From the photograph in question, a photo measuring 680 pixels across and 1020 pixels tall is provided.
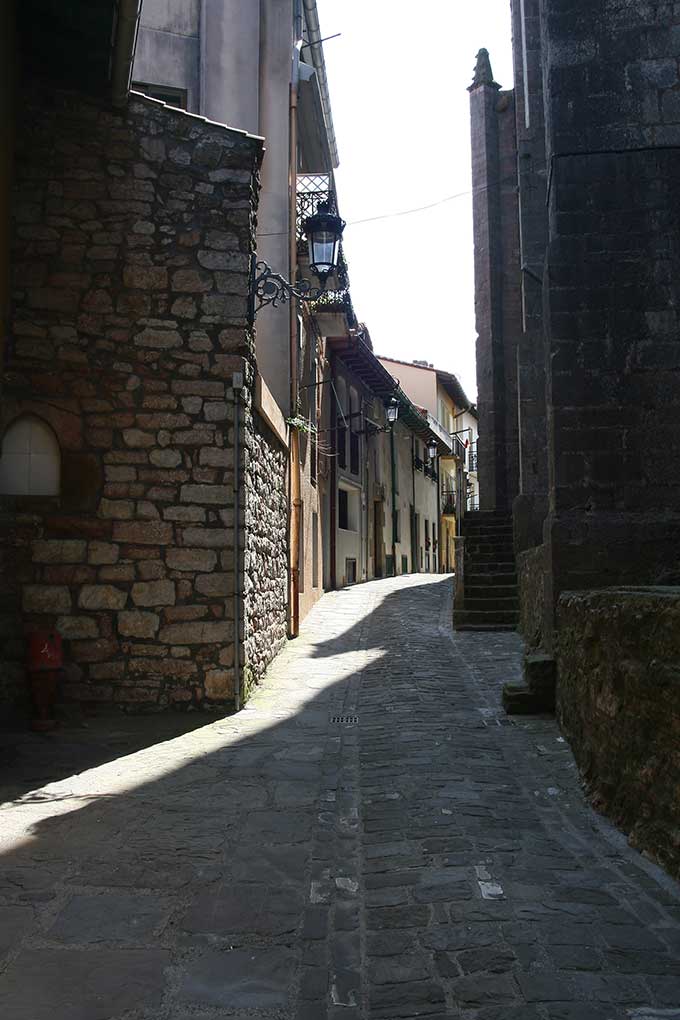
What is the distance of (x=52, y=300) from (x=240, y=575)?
258 centimetres

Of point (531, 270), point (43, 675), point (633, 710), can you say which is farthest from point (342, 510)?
point (633, 710)

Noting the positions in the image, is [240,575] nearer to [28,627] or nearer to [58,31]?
[28,627]

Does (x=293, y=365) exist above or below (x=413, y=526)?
above

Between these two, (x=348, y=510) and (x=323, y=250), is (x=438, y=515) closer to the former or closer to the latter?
(x=348, y=510)

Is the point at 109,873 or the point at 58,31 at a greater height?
the point at 58,31

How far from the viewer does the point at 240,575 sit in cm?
691

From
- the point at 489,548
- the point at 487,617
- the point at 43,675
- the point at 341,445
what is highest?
the point at 341,445

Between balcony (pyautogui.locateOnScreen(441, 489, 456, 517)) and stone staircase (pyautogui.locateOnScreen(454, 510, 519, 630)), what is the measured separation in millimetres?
23480

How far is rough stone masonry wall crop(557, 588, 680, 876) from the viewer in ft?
10.5

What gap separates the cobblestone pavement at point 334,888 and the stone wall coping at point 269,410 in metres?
3.18

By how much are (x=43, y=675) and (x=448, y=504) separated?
34.5 meters

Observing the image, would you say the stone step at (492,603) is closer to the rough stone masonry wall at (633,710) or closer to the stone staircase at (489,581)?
the stone staircase at (489,581)

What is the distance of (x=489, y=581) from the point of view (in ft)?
42.6

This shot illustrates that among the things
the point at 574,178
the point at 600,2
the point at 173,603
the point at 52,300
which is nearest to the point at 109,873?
the point at 173,603
